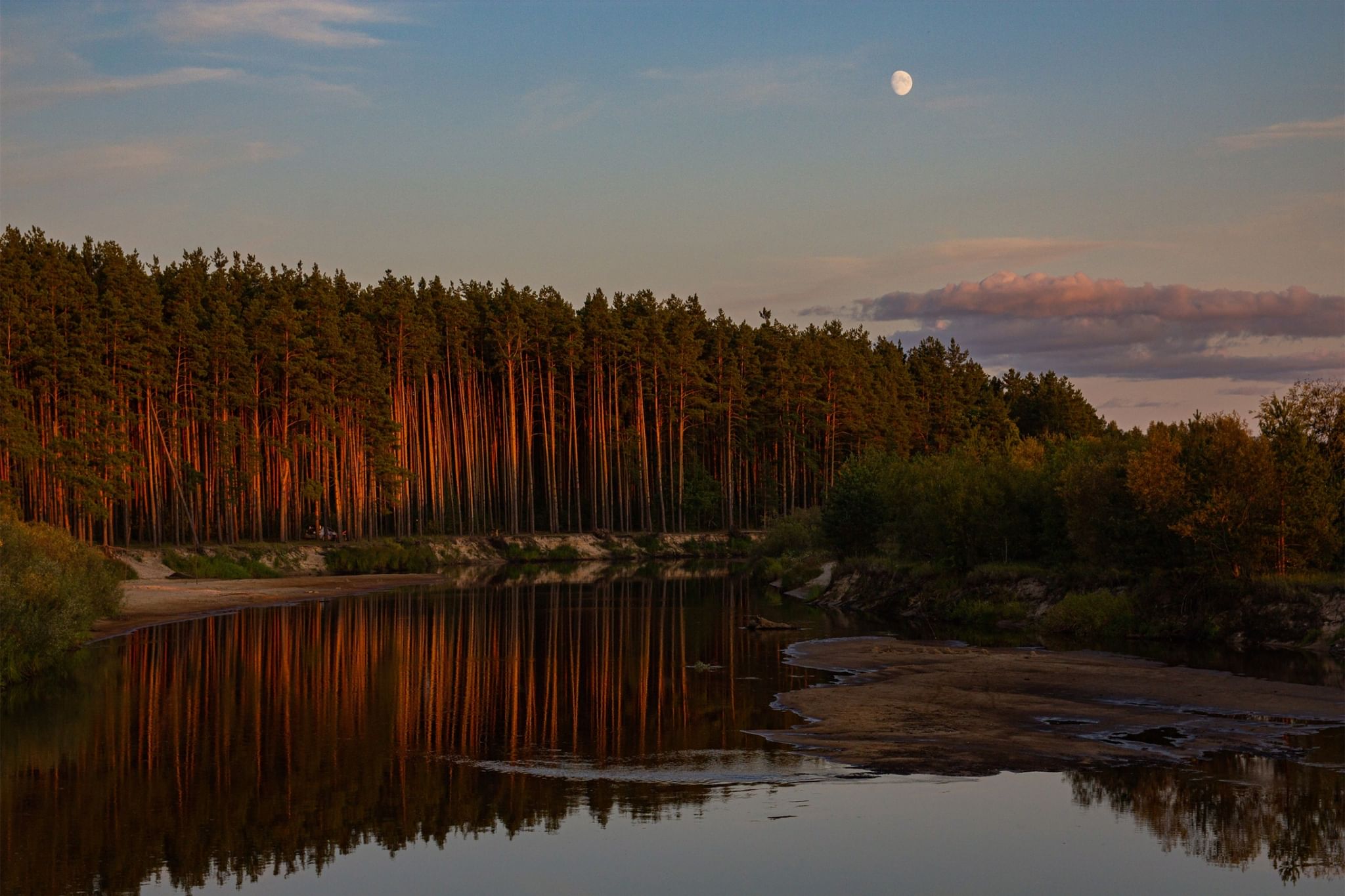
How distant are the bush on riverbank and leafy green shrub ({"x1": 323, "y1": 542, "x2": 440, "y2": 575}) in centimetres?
4237

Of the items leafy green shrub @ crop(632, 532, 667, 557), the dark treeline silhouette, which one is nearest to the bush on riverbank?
the dark treeline silhouette

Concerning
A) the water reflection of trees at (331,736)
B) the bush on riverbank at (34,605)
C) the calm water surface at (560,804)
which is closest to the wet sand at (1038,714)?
the calm water surface at (560,804)

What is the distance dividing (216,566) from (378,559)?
13690mm

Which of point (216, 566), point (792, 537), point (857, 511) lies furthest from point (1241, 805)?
point (216, 566)

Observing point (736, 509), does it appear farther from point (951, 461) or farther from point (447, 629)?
point (447, 629)

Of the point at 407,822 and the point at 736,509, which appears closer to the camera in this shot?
the point at 407,822

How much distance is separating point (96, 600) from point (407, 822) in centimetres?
3016

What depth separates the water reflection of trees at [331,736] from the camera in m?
18.1

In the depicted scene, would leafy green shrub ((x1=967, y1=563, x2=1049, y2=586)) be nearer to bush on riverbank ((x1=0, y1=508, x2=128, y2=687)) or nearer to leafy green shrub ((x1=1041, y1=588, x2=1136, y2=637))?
leafy green shrub ((x1=1041, y1=588, x2=1136, y2=637))

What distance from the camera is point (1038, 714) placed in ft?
89.7

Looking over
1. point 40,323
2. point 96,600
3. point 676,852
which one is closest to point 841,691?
point 676,852

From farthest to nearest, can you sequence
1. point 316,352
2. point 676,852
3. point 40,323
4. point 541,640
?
point 316,352, point 40,323, point 541,640, point 676,852

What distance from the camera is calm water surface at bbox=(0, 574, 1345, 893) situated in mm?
16562

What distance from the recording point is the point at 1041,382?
156375 millimetres
